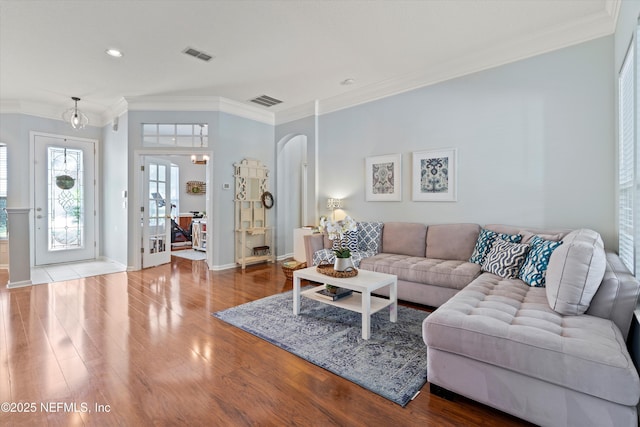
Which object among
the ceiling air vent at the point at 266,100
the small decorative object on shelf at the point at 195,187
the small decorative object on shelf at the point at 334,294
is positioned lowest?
the small decorative object on shelf at the point at 334,294

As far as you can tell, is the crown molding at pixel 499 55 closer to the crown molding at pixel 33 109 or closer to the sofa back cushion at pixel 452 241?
the sofa back cushion at pixel 452 241

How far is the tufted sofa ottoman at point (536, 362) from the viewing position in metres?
1.36

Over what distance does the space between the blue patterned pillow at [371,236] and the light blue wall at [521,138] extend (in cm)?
33

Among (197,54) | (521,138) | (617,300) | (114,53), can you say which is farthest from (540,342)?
(114,53)

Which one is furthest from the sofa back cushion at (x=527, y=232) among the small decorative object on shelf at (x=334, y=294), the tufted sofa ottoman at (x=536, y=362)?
the small decorative object on shelf at (x=334, y=294)

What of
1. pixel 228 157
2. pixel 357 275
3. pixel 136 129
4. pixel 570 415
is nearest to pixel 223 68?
pixel 228 157

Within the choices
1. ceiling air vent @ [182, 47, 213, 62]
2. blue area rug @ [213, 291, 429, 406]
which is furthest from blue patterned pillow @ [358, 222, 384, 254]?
ceiling air vent @ [182, 47, 213, 62]

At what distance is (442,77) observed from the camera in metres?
4.02

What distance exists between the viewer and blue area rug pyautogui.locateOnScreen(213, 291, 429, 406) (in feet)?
6.61

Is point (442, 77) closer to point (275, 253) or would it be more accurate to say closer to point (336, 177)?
point (336, 177)

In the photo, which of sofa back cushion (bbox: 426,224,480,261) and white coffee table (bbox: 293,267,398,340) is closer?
white coffee table (bbox: 293,267,398,340)

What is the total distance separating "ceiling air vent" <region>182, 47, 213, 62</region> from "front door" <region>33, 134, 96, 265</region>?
157 inches

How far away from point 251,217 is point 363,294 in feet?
12.0

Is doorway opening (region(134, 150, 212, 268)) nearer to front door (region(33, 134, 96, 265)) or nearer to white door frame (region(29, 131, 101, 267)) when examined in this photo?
white door frame (region(29, 131, 101, 267))
